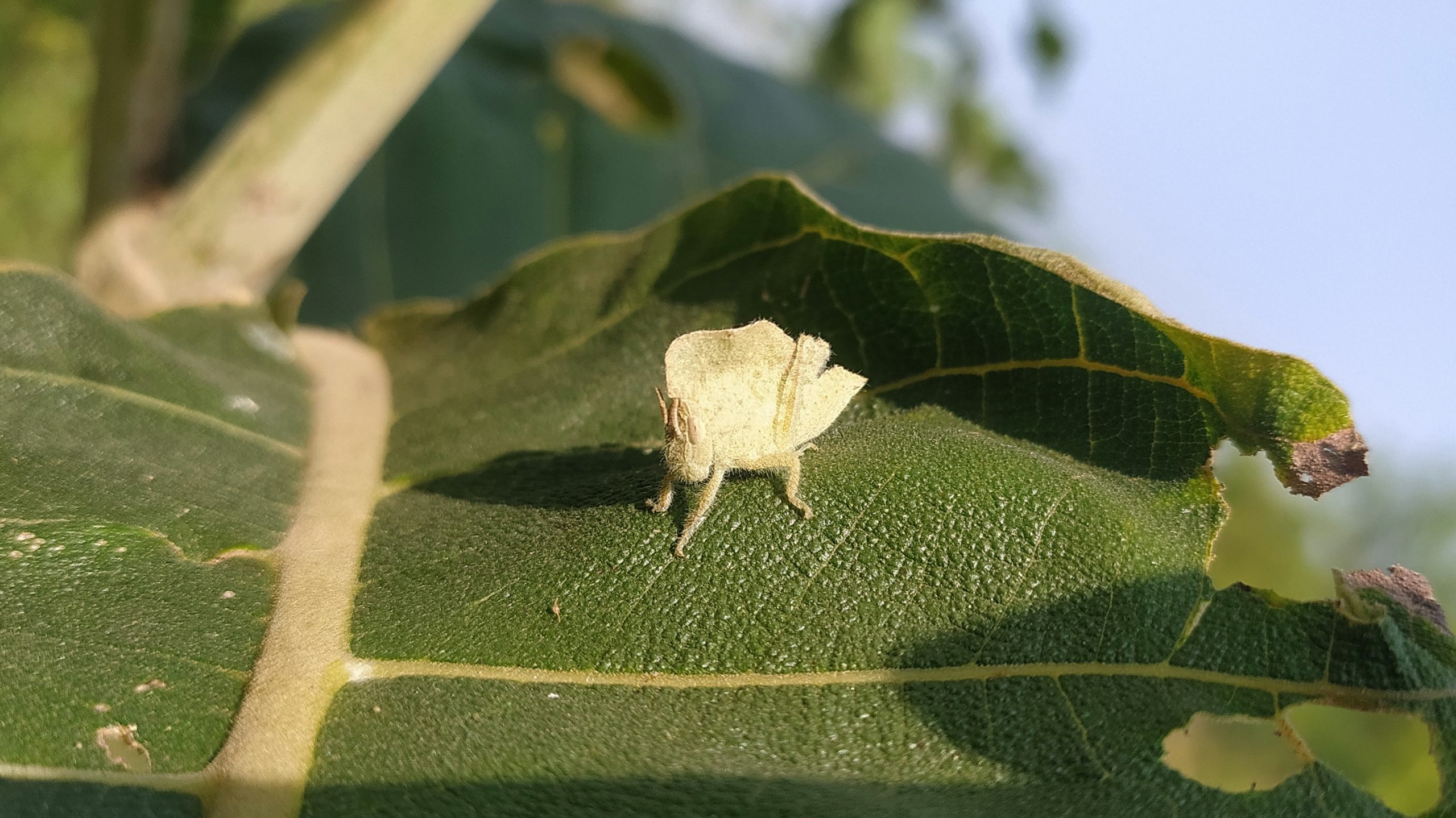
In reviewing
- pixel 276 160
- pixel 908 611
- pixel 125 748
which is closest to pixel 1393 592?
pixel 908 611

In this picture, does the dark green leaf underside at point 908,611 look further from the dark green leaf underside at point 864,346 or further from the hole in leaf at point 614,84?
the hole in leaf at point 614,84

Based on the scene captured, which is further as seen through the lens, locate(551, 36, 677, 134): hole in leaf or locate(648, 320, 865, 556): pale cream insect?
locate(551, 36, 677, 134): hole in leaf

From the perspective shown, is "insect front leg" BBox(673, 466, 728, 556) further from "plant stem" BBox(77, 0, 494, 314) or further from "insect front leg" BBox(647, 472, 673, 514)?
"plant stem" BBox(77, 0, 494, 314)

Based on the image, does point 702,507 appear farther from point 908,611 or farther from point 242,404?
point 242,404

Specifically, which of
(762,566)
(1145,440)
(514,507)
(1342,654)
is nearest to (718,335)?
(762,566)

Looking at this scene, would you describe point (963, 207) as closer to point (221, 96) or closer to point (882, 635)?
point (221, 96)

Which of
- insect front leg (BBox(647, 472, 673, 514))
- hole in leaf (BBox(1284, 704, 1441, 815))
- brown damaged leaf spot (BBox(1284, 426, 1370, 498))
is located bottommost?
hole in leaf (BBox(1284, 704, 1441, 815))

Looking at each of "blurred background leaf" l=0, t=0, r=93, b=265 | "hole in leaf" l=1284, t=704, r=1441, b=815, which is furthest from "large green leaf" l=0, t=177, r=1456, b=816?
"blurred background leaf" l=0, t=0, r=93, b=265
